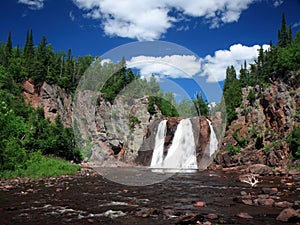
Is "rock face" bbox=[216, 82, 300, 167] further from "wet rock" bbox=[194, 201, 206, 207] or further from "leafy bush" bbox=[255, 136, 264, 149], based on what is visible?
"wet rock" bbox=[194, 201, 206, 207]

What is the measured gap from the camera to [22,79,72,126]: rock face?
54969 mm

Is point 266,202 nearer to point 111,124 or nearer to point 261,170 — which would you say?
point 261,170

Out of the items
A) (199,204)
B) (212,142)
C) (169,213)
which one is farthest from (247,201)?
(212,142)

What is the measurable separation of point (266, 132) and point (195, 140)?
36.8 ft

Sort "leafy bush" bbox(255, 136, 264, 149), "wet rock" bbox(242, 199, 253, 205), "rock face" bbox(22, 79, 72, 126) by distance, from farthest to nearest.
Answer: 1. "rock face" bbox(22, 79, 72, 126)
2. "leafy bush" bbox(255, 136, 264, 149)
3. "wet rock" bbox(242, 199, 253, 205)

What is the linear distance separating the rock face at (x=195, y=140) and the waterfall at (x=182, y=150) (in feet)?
2.21

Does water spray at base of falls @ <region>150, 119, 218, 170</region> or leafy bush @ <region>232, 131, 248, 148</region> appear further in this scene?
leafy bush @ <region>232, 131, 248, 148</region>

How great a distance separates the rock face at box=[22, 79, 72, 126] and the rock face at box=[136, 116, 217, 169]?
711 inches

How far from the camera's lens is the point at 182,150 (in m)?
47.1

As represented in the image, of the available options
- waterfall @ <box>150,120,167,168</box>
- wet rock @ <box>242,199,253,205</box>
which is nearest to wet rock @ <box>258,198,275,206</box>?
wet rock @ <box>242,199,253,205</box>

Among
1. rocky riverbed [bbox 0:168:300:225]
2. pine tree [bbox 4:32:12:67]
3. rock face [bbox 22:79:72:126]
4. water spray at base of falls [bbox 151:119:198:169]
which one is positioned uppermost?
pine tree [bbox 4:32:12:67]

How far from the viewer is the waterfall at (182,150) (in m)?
44.7

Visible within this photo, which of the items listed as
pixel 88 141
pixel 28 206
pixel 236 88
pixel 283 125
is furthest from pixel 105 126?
pixel 28 206

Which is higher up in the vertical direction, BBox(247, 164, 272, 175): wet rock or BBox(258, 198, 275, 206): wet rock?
BBox(247, 164, 272, 175): wet rock
